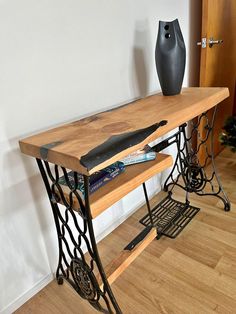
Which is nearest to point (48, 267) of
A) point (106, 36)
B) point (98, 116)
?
point (98, 116)

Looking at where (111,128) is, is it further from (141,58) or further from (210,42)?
(210,42)

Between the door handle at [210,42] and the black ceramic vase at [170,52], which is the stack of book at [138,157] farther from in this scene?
the door handle at [210,42]

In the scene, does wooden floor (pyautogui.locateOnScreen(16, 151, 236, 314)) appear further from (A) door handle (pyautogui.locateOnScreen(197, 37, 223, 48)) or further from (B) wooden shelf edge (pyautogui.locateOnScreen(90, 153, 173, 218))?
(A) door handle (pyautogui.locateOnScreen(197, 37, 223, 48))

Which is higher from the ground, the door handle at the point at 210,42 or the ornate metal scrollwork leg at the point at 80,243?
the door handle at the point at 210,42

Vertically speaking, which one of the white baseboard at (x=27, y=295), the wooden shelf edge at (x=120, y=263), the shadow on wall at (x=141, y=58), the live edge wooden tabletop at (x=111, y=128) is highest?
the shadow on wall at (x=141, y=58)

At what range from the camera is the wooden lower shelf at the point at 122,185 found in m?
0.83

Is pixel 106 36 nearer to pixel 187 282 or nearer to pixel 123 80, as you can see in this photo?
pixel 123 80

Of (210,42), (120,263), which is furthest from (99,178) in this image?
(210,42)

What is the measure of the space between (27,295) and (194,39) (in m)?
1.94

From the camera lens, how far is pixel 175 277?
1226 millimetres

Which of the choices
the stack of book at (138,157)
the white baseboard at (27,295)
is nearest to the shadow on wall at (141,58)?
the stack of book at (138,157)

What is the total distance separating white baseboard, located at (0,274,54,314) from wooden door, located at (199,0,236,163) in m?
1.45

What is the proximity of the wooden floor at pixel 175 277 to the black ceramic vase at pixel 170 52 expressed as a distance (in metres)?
0.89

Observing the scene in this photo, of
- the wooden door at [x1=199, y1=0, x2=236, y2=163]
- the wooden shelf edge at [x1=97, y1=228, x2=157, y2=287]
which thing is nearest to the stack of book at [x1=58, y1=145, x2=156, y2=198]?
the wooden shelf edge at [x1=97, y1=228, x2=157, y2=287]
